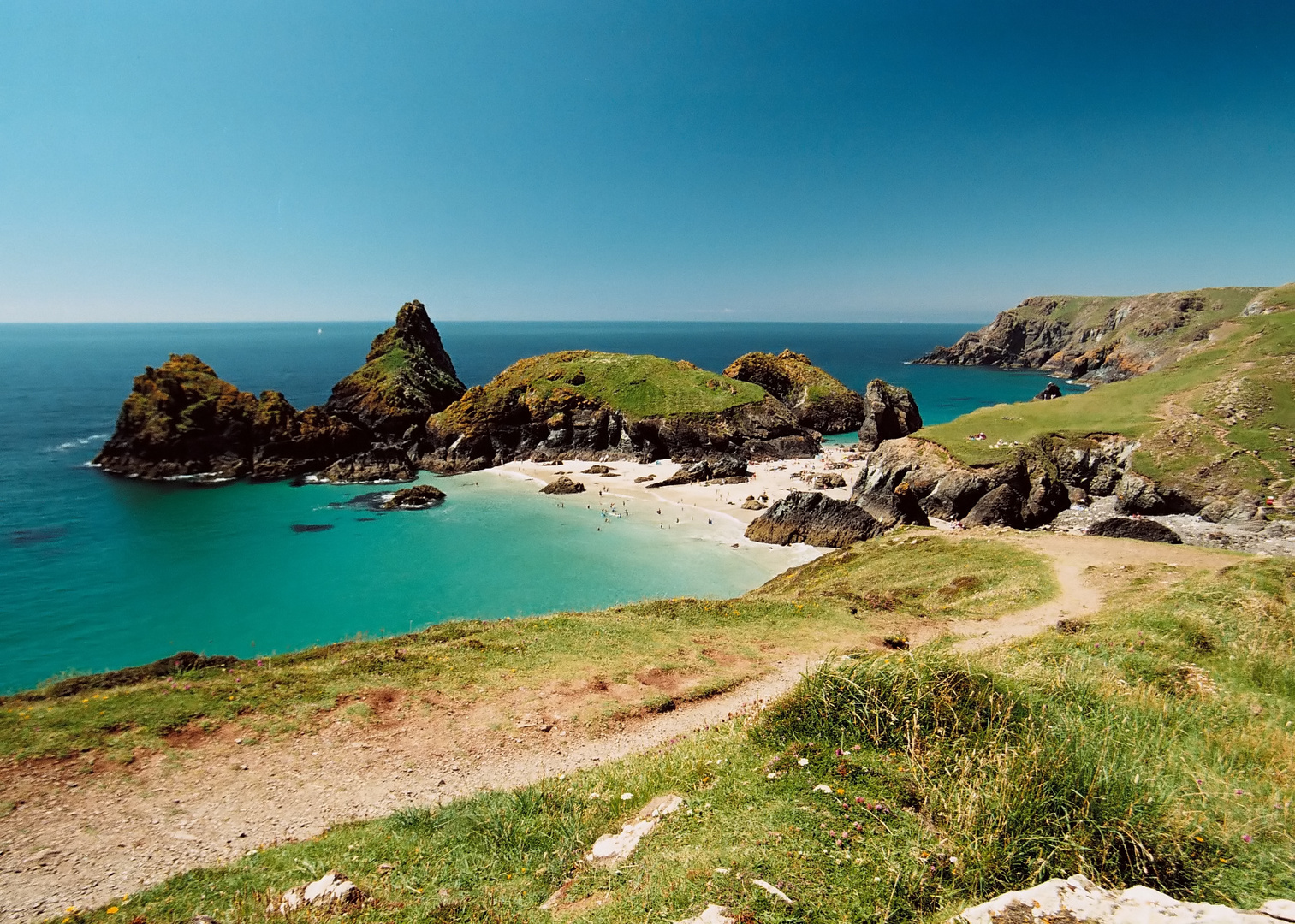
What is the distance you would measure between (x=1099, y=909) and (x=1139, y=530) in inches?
1544

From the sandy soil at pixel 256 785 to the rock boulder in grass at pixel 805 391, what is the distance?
247ft

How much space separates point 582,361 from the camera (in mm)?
85062

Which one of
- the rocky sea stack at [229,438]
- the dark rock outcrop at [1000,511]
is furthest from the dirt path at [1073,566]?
the rocky sea stack at [229,438]

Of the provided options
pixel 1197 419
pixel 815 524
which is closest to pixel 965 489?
pixel 815 524

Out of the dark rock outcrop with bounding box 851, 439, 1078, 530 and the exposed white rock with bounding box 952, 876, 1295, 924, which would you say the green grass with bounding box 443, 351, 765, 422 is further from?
the exposed white rock with bounding box 952, 876, 1295, 924

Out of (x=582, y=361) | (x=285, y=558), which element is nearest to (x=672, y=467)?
(x=582, y=361)

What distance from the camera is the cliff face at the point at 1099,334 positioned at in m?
127

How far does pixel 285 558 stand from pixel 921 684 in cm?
4685

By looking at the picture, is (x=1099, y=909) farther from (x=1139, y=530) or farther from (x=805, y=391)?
(x=805, y=391)

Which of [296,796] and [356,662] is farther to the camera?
[356,662]

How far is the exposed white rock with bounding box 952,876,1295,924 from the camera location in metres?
3.93

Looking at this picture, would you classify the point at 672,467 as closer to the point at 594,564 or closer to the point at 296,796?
the point at 594,564

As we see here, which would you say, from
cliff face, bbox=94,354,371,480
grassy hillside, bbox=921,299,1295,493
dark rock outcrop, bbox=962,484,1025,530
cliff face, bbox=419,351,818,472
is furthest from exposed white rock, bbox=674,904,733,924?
cliff face, bbox=94,354,371,480

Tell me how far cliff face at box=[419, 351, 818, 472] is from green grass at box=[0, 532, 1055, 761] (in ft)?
156
